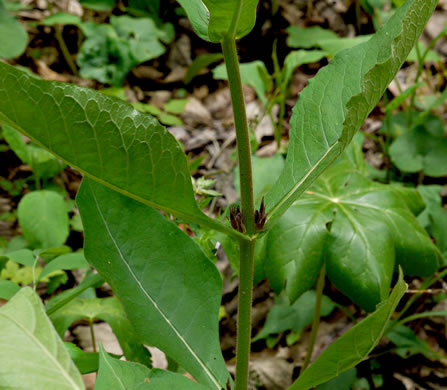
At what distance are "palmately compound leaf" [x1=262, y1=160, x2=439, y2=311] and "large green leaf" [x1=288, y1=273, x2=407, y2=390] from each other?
46cm

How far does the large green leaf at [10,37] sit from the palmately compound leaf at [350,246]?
2.16m

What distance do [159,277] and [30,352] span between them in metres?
0.33

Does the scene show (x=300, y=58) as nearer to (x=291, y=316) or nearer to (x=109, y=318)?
(x=291, y=316)

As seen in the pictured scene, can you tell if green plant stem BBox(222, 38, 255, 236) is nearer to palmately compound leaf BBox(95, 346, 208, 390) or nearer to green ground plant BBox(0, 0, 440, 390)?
green ground plant BBox(0, 0, 440, 390)

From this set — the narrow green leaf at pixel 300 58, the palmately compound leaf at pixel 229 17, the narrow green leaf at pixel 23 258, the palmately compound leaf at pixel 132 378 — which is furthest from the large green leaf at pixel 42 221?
the palmately compound leaf at pixel 229 17

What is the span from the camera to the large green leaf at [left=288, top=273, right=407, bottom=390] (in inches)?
24.8

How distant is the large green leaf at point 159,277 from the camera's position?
0.87 m

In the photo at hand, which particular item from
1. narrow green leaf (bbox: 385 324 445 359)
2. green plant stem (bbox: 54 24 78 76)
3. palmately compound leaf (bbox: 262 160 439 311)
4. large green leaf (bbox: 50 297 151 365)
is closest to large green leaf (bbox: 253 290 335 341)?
narrow green leaf (bbox: 385 324 445 359)

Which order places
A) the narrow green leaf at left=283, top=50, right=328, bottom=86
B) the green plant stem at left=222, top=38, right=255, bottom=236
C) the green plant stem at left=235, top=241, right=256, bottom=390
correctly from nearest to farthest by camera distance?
1. the green plant stem at left=222, top=38, right=255, bottom=236
2. the green plant stem at left=235, top=241, right=256, bottom=390
3. the narrow green leaf at left=283, top=50, right=328, bottom=86

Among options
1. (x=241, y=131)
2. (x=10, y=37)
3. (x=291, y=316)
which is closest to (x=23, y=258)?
(x=241, y=131)

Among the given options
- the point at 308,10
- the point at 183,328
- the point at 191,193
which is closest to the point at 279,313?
the point at 183,328

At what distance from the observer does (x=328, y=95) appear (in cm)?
84

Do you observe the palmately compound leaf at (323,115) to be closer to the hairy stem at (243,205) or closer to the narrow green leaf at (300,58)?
the hairy stem at (243,205)

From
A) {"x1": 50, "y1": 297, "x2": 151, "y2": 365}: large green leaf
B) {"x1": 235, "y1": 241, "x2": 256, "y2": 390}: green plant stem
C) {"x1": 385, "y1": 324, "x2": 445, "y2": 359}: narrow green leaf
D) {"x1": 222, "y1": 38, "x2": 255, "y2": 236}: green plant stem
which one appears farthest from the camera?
{"x1": 385, "y1": 324, "x2": 445, "y2": 359}: narrow green leaf
